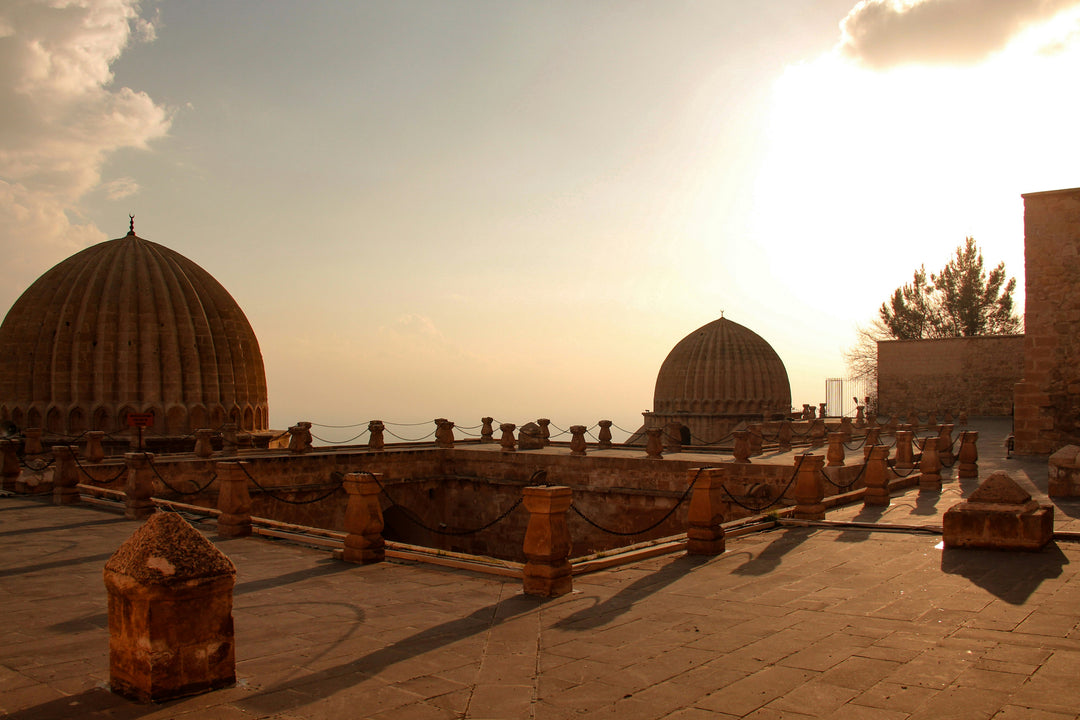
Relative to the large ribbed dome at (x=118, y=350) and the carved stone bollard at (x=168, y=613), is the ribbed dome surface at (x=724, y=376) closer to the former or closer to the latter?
the large ribbed dome at (x=118, y=350)

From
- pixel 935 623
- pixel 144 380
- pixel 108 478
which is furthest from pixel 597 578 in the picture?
pixel 144 380

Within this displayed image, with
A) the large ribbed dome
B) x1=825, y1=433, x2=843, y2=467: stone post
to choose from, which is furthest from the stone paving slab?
the large ribbed dome

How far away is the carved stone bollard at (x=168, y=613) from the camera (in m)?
4.36

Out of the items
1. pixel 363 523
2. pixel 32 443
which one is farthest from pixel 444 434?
pixel 363 523

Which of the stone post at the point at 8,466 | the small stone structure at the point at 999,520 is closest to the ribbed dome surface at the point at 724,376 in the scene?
the small stone structure at the point at 999,520

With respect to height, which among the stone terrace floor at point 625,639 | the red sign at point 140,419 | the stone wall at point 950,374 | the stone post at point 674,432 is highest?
the stone wall at point 950,374

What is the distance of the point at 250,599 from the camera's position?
24.0ft

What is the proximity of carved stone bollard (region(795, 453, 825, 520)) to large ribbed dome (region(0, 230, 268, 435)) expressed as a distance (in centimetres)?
1679

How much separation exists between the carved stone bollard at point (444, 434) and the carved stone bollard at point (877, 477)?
1259 cm

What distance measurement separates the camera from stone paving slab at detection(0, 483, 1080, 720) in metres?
4.48

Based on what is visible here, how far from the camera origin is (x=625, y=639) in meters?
5.86

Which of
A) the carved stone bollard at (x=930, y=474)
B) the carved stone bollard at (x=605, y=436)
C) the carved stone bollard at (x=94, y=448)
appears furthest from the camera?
the carved stone bollard at (x=605, y=436)

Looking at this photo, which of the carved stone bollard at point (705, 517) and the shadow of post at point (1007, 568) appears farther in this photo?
the carved stone bollard at point (705, 517)

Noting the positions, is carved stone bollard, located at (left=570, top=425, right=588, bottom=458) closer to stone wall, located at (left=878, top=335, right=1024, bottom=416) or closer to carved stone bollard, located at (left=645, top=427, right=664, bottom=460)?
carved stone bollard, located at (left=645, top=427, right=664, bottom=460)
